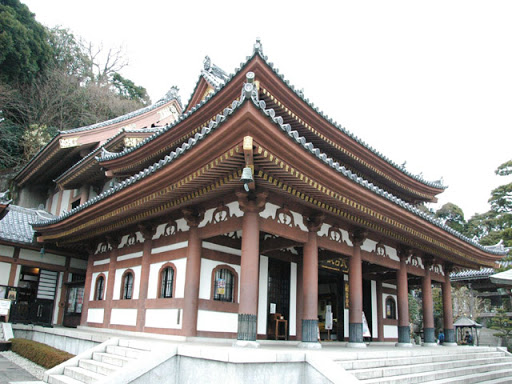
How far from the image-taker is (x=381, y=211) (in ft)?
33.2

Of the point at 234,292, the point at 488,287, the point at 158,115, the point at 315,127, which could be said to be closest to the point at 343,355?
the point at 234,292

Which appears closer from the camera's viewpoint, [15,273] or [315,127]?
[315,127]

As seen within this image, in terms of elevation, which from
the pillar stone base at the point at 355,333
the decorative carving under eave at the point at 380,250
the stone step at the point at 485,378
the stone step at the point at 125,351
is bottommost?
the stone step at the point at 485,378

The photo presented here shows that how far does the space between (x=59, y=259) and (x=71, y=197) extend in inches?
198

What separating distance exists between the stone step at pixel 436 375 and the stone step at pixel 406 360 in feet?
1.22

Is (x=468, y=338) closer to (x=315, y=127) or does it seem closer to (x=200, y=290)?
(x=315, y=127)

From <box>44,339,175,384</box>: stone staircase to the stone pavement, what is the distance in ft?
3.32

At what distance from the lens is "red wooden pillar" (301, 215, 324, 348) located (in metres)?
9.15

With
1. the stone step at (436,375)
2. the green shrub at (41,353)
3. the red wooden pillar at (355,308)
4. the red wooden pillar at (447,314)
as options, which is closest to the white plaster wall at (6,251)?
the green shrub at (41,353)

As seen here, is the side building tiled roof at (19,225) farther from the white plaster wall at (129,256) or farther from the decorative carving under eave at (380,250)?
the decorative carving under eave at (380,250)

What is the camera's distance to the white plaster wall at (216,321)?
9711 millimetres

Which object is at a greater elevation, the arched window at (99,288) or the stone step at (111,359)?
the arched window at (99,288)

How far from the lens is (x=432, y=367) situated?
954 centimetres

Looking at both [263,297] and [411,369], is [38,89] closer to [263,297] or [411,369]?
[263,297]
